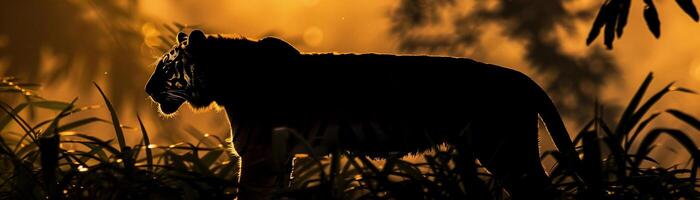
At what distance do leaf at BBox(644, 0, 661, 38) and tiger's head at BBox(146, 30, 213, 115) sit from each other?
220cm

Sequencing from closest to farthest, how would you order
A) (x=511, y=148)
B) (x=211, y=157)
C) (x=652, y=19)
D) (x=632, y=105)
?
(x=632, y=105) < (x=652, y=19) < (x=511, y=148) < (x=211, y=157)

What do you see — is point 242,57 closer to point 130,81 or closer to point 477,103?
point 477,103

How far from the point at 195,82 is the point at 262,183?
2.65ft

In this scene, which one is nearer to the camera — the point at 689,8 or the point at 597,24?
the point at 689,8

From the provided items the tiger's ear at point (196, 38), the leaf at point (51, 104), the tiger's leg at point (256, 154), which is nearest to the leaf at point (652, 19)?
the tiger's leg at point (256, 154)

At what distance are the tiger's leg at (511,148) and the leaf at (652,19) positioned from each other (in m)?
0.88

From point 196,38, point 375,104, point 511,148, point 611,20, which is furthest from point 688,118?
point 196,38

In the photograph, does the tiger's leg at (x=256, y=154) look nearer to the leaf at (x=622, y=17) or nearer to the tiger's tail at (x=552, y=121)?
the tiger's tail at (x=552, y=121)

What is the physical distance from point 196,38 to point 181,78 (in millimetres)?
233

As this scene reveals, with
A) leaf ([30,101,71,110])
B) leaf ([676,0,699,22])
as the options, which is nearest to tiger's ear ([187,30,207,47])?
leaf ([30,101,71,110])

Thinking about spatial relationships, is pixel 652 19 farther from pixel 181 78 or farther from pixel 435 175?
pixel 181 78

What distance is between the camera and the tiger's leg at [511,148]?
429 centimetres

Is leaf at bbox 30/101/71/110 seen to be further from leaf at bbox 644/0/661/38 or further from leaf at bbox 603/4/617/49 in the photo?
leaf at bbox 644/0/661/38

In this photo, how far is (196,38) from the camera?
15.9 ft
